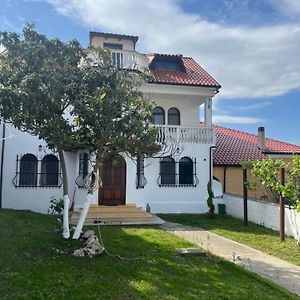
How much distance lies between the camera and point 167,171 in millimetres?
17953

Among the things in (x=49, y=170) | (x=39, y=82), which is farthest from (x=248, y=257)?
(x=49, y=170)

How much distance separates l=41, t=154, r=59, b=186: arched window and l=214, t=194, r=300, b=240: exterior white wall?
872cm

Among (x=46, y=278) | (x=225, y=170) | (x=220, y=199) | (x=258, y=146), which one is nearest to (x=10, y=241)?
(x=46, y=278)

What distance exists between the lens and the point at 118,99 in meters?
8.46

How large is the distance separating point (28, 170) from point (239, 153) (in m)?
14.3

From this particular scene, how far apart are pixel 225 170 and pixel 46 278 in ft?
56.4

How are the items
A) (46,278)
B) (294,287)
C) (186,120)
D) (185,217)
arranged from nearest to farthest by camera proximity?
1. (46,278)
2. (294,287)
3. (185,217)
4. (186,120)

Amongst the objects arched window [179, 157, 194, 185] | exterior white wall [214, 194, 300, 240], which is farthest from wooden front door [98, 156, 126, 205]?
exterior white wall [214, 194, 300, 240]

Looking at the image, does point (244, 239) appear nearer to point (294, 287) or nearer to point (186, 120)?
point (294, 287)

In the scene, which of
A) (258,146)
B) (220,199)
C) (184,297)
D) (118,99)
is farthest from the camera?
(258,146)

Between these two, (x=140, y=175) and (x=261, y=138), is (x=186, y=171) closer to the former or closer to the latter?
(x=140, y=175)

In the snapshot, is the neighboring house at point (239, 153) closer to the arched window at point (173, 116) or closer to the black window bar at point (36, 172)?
the arched window at point (173, 116)

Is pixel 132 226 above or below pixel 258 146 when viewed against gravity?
below

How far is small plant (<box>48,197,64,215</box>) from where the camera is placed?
14.9 m
